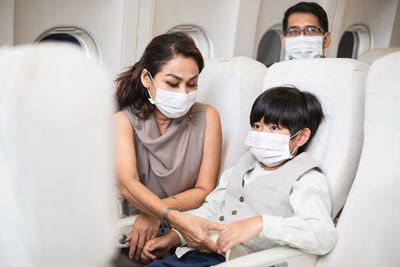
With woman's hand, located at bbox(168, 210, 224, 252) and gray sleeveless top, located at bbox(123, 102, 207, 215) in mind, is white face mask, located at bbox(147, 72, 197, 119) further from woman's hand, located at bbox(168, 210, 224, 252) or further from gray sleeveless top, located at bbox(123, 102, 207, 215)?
woman's hand, located at bbox(168, 210, 224, 252)

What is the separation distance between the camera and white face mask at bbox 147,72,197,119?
161cm

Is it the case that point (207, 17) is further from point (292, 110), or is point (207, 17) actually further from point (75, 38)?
point (292, 110)

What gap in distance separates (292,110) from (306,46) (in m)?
0.94

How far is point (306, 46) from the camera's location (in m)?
2.27

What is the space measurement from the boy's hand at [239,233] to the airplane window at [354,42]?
367 cm

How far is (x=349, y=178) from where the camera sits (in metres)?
1.40

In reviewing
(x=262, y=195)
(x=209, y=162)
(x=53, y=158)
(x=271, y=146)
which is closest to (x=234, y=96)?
(x=209, y=162)

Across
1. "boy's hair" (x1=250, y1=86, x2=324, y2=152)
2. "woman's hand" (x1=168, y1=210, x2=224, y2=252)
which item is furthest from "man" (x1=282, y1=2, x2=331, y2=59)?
"woman's hand" (x1=168, y1=210, x2=224, y2=252)

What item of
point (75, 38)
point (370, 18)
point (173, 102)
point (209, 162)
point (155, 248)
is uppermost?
point (370, 18)

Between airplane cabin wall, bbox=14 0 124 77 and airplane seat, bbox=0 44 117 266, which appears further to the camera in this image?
airplane cabin wall, bbox=14 0 124 77

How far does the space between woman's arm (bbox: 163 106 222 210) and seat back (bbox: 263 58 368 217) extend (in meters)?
0.42

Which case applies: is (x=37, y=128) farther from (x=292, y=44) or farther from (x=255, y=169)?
(x=292, y=44)

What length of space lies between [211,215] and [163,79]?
0.58 m

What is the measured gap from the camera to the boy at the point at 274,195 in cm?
124
